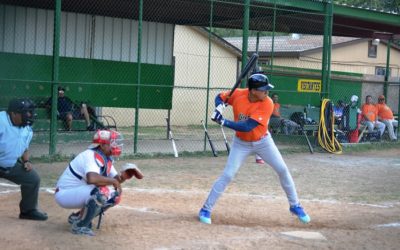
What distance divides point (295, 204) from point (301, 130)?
964cm

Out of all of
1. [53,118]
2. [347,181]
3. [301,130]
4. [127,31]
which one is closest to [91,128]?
[53,118]

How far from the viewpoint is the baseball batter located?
23.0 ft

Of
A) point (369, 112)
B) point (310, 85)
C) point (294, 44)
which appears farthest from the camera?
point (294, 44)

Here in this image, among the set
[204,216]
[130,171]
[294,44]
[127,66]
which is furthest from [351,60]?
[130,171]

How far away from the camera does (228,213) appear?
762 centimetres

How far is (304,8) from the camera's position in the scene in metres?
16.4

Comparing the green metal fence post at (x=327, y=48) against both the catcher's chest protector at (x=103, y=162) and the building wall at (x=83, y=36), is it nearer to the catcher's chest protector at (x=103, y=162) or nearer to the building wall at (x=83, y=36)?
the building wall at (x=83, y=36)

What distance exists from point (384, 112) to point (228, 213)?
41.6ft

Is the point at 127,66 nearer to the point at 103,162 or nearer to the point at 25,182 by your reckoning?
the point at 25,182

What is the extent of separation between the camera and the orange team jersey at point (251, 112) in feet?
23.1

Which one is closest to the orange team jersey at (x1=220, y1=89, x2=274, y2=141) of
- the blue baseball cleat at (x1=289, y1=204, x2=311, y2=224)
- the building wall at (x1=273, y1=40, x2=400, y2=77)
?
the blue baseball cleat at (x1=289, y1=204, x2=311, y2=224)

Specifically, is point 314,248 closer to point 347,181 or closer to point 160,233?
point 160,233

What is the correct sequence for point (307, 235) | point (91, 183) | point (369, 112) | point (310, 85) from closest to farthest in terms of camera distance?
point (91, 183) < point (307, 235) < point (310, 85) < point (369, 112)

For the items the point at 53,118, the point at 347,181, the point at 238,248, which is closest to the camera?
the point at 238,248
